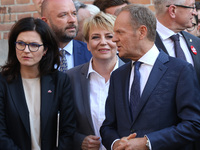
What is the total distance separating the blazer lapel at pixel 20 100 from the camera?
3.02 meters

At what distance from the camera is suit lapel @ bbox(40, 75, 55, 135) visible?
10.1 feet

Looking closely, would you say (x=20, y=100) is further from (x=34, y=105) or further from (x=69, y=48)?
(x=69, y=48)

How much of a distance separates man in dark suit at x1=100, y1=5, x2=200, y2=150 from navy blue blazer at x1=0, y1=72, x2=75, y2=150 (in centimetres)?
44

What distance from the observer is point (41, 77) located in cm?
325

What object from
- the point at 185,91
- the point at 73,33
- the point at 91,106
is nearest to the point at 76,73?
the point at 91,106

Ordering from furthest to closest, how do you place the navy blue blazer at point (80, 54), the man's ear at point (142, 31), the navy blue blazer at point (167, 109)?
the navy blue blazer at point (80, 54)
the man's ear at point (142, 31)
the navy blue blazer at point (167, 109)

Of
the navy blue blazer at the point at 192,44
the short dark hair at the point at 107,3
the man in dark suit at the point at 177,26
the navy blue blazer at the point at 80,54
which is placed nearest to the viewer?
the navy blue blazer at the point at 192,44

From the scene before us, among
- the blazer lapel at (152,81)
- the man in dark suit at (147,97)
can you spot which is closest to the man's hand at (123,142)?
the man in dark suit at (147,97)

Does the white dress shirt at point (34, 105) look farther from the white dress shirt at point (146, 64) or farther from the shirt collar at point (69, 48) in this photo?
the shirt collar at point (69, 48)

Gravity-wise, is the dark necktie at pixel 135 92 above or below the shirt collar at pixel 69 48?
below

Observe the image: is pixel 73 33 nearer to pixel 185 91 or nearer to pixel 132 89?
pixel 132 89

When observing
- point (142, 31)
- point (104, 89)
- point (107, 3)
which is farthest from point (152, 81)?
point (107, 3)

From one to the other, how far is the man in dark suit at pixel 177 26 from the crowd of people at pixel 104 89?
1 cm

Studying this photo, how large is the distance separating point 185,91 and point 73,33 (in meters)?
1.85
